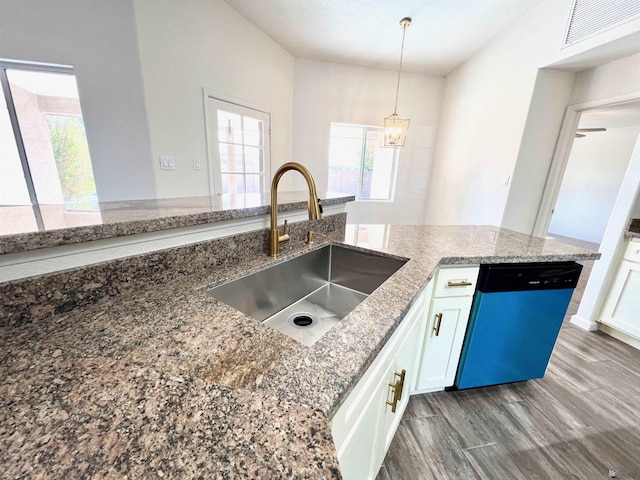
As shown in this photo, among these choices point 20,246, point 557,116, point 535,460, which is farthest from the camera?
point 557,116

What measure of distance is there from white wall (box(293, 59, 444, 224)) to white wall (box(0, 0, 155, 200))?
2183mm

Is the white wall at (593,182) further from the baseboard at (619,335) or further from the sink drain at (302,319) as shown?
the sink drain at (302,319)

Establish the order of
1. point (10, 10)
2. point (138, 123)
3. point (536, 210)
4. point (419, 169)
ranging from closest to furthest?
point (10, 10) < point (138, 123) < point (536, 210) < point (419, 169)

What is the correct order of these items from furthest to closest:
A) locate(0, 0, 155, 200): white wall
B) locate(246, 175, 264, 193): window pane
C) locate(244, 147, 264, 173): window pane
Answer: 1. locate(246, 175, 264, 193): window pane
2. locate(244, 147, 264, 173): window pane
3. locate(0, 0, 155, 200): white wall

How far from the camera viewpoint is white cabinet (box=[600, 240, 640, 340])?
1925 mm

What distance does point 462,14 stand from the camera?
2.60 metres

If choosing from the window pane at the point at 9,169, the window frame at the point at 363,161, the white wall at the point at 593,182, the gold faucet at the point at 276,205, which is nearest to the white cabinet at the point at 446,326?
the gold faucet at the point at 276,205

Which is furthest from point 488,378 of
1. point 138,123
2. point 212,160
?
point 138,123

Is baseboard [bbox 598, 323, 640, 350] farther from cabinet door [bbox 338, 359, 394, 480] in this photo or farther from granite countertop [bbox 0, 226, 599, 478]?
granite countertop [bbox 0, 226, 599, 478]

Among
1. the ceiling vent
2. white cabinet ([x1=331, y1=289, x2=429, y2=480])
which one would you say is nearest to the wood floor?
white cabinet ([x1=331, y1=289, x2=429, y2=480])

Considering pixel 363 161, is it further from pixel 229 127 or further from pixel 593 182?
pixel 593 182

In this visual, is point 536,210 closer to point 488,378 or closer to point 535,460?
point 488,378

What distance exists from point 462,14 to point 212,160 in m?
3.04

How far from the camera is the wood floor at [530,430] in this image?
1158 millimetres
